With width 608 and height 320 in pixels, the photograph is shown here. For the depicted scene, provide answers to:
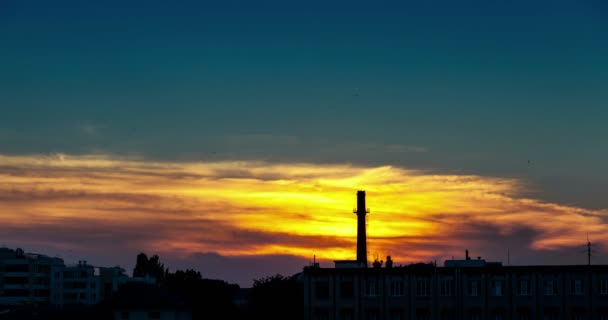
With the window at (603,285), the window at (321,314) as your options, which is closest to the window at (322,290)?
the window at (321,314)

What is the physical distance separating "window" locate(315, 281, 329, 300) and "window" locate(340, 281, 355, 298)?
1722 mm

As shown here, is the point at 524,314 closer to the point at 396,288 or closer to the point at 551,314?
the point at 551,314

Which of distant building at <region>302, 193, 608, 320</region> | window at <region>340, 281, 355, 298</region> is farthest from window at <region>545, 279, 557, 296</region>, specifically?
window at <region>340, 281, 355, 298</region>

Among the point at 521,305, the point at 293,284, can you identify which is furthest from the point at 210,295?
the point at 521,305

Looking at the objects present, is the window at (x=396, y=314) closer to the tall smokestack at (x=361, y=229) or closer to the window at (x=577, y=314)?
the window at (x=577, y=314)

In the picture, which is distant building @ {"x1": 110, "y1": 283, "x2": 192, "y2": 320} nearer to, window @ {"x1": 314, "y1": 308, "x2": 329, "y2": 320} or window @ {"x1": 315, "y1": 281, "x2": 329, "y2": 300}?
window @ {"x1": 314, "y1": 308, "x2": 329, "y2": 320}

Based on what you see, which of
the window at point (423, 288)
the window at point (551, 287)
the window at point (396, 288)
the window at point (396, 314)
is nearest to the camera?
the window at point (551, 287)

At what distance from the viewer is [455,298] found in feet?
392

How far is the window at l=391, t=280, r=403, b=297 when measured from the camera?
120250 mm

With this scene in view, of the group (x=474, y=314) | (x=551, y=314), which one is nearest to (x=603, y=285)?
(x=551, y=314)

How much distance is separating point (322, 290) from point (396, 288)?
847cm

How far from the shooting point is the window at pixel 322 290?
397 feet

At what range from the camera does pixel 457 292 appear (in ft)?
392

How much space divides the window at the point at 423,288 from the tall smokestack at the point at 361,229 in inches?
1475
